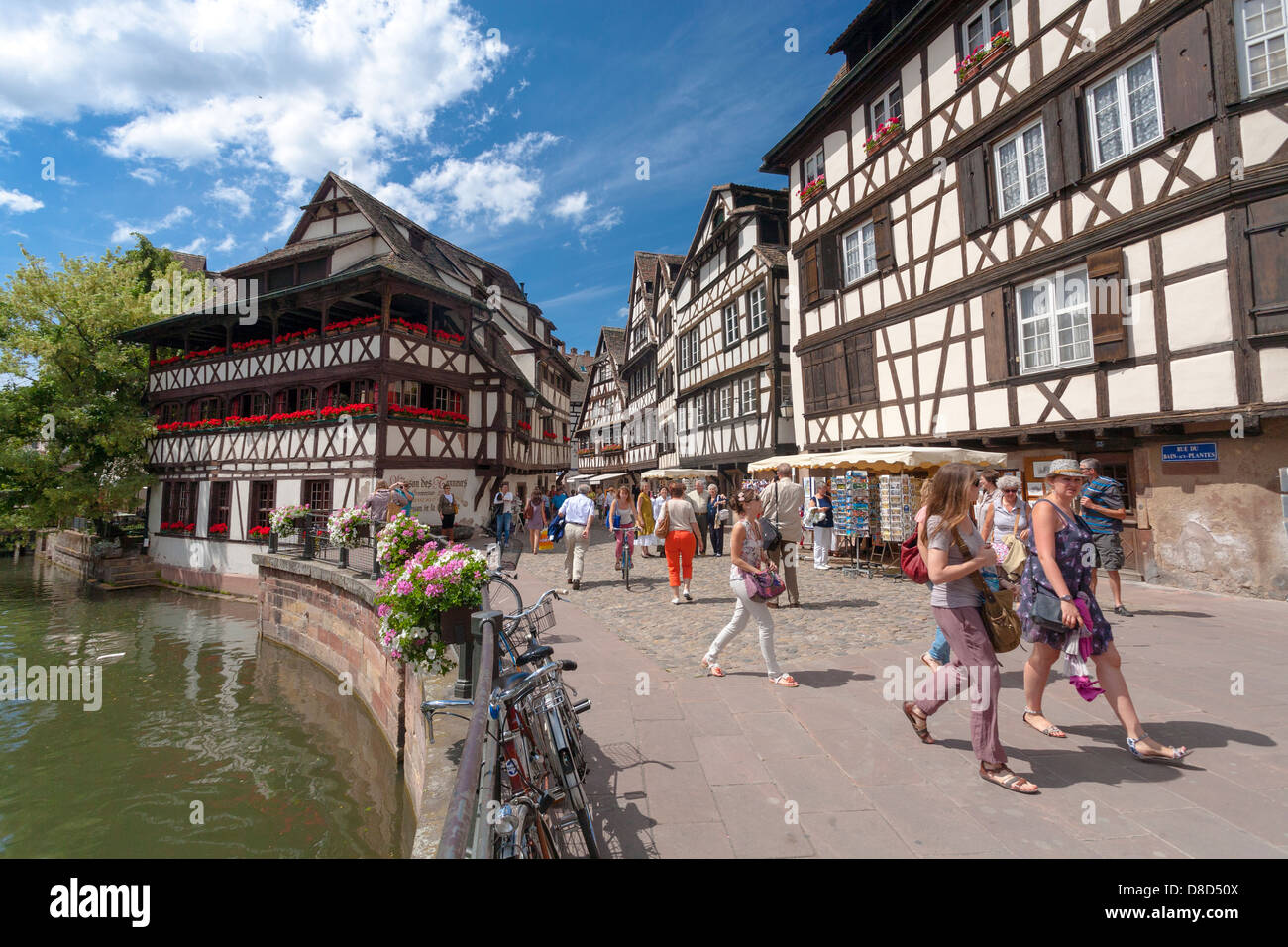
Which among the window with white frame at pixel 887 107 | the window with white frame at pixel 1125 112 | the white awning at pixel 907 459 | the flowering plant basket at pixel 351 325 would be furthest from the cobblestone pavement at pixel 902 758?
the flowering plant basket at pixel 351 325

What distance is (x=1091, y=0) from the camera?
33.3ft

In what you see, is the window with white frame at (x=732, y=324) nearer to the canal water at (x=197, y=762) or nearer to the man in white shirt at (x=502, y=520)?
the man in white shirt at (x=502, y=520)

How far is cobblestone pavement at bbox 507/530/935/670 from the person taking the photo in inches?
257

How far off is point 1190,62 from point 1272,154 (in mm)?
1877

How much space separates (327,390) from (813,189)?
16993 mm

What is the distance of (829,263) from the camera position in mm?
16875

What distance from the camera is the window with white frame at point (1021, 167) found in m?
11.3

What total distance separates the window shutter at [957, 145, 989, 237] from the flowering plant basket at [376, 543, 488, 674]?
12442 mm

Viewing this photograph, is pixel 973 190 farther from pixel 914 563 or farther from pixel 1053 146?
pixel 914 563

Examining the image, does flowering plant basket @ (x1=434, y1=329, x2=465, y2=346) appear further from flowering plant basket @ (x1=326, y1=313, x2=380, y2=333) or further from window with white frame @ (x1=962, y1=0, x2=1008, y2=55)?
window with white frame @ (x1=962, y1=0, x2=1008, y2=55)

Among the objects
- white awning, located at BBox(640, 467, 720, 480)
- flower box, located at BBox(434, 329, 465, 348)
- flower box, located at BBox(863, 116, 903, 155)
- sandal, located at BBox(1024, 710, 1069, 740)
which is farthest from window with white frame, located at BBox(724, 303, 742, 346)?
sandal, located at BBox(1024, 710, 1069, 740)
